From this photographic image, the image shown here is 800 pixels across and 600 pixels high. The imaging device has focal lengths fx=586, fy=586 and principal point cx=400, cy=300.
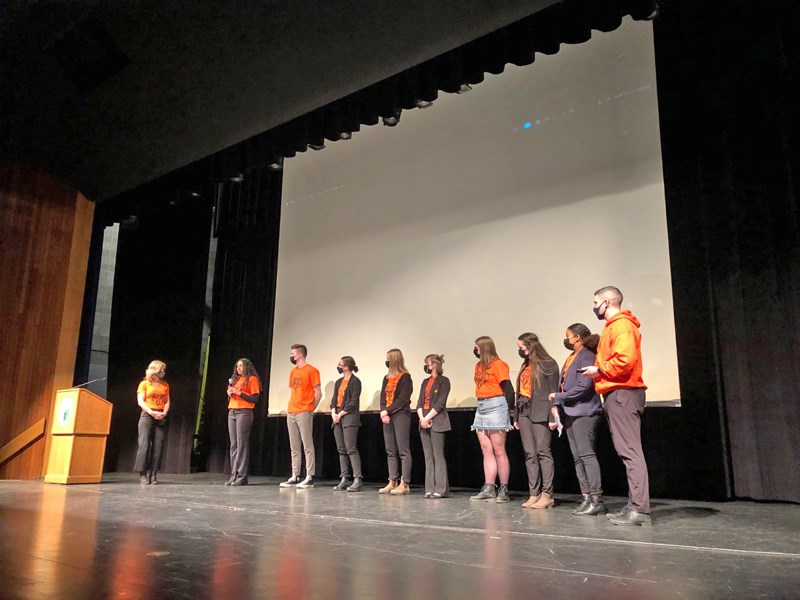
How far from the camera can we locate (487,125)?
581cm

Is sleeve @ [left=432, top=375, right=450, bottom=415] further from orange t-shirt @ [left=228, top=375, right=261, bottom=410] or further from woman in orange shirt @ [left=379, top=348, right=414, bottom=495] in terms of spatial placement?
orange t-shirt @ [left=228, top=375, right=261, bottom=410]

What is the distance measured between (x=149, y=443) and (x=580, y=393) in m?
4.31

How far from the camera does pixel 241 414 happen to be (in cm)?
560

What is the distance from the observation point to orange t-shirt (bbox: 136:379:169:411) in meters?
5.81

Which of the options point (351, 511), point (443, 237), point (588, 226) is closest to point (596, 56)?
point (588, 226)

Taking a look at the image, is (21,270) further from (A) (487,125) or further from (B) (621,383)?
(B) (621,383)

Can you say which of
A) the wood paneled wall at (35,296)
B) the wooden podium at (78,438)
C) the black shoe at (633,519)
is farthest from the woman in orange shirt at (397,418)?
the wood paneled wall at (35,296)

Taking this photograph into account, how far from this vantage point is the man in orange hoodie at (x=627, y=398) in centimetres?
314

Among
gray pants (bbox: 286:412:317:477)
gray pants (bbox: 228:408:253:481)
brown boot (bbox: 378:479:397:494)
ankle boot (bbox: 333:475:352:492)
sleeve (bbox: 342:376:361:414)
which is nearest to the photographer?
brown boot (bbox: 378:479:397:494)

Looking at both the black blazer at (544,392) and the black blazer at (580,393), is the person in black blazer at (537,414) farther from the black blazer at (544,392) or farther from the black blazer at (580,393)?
the black blazer at (580,393)

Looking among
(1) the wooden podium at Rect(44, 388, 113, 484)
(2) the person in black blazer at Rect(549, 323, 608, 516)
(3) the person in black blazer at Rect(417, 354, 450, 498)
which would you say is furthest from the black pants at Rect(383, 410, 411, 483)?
(1) the wooden podium at Rect(44, 388, 113, 484)

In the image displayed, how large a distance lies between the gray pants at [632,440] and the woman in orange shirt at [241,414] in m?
3.51

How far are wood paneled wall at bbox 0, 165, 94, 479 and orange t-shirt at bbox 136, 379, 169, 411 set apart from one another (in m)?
1.84

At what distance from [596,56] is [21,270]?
658 cm
